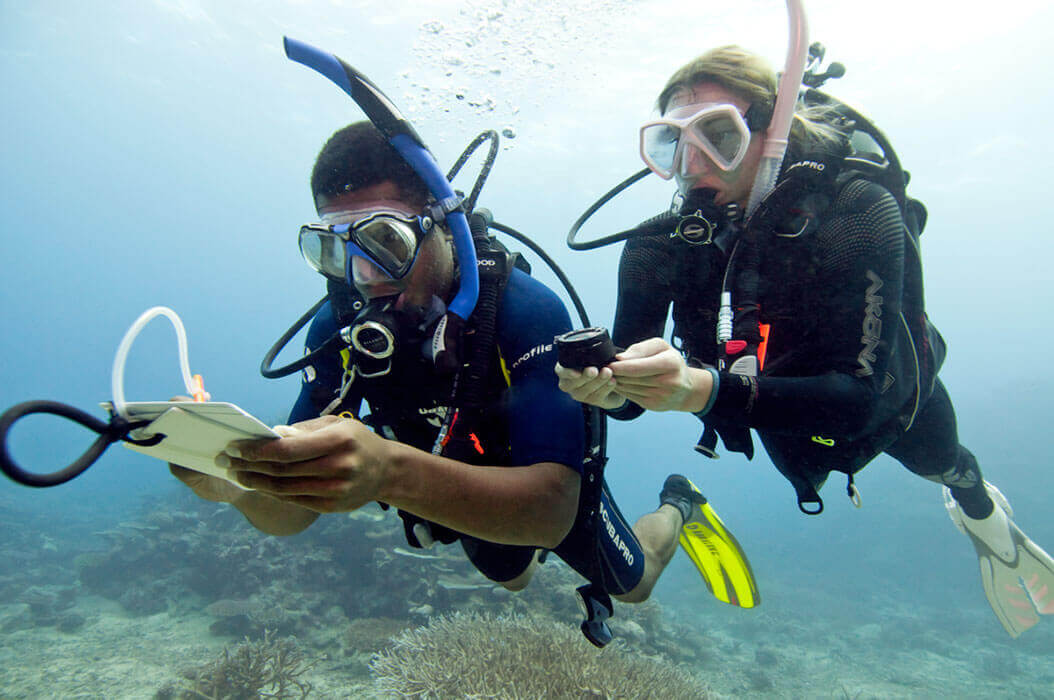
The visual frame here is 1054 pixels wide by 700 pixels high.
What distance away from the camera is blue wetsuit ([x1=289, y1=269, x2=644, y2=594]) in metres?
2.15

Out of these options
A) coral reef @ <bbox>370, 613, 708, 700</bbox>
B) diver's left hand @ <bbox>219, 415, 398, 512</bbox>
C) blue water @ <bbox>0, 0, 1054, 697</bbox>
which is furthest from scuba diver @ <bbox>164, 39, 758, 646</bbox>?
blue water @ <bbox>0, 0, 1054, 697</bbox>

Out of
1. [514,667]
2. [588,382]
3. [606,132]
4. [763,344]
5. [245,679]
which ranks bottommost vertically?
[245,679]

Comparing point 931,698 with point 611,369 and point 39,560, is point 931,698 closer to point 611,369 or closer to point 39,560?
point 611,369

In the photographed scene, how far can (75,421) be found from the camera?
1.05 meters

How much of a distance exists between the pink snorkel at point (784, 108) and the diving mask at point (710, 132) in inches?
5.1

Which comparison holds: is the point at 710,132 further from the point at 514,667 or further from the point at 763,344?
the point at 514,667

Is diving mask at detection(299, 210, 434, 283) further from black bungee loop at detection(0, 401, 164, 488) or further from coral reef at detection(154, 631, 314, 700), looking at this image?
coral reef at detection(154, 631, 314, 700)

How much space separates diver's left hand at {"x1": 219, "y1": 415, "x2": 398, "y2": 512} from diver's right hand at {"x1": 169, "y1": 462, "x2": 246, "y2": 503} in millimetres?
631

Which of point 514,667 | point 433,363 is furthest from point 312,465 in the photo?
point 514,667

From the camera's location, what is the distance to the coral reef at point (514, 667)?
14.8 ft

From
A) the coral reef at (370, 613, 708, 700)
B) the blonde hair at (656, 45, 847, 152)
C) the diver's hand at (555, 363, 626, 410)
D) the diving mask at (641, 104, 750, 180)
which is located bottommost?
the coral reef at (370, 613, 708, 700)

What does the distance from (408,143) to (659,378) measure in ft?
4.95

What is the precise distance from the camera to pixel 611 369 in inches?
68.9

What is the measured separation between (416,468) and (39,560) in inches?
799
